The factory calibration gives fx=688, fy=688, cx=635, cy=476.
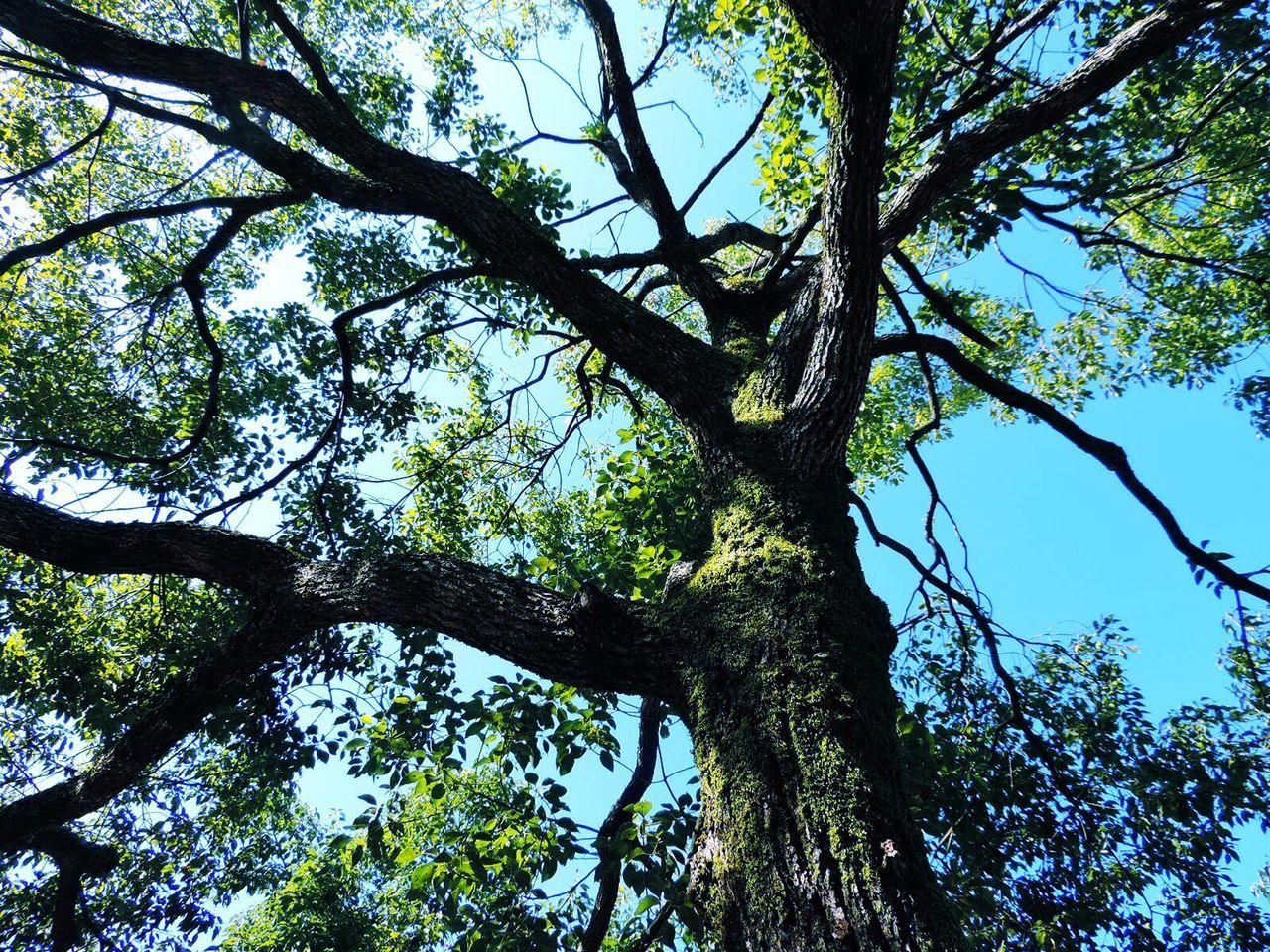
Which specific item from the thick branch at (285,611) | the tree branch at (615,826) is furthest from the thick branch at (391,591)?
the tree branch at (615,826)

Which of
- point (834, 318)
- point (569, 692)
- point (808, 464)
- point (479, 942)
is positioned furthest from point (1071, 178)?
point (479, 942)

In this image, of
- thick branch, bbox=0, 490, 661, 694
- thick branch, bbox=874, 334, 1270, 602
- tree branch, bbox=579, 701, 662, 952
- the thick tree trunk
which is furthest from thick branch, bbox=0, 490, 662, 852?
thick branch, bbox=874, 334, 1270, 602

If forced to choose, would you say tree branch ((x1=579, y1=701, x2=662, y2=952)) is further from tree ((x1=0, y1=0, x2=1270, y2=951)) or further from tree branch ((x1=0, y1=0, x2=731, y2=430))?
tree branch ((x1=0, y1=0, x2=731, y2=430))

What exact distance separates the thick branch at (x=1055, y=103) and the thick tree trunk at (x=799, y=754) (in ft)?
6.44

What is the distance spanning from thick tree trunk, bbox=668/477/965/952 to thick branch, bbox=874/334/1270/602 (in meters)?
1.55

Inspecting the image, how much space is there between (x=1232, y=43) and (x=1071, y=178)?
1190 millimetres

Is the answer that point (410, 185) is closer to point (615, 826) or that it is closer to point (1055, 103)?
point (1055, 103)

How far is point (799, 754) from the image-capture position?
2148 mm

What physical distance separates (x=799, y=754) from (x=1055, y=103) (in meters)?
3.44

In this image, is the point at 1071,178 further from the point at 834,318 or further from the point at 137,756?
the point at 137,756

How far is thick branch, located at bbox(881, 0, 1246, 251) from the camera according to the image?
10.7 feet

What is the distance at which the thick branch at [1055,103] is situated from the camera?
3.25 m

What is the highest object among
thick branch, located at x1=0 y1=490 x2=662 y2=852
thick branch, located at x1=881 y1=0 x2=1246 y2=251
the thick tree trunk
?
thick branch, located at x1=881 y1=0 x2=1246 y2=251

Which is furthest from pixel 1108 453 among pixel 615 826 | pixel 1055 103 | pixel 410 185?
pixel 410 185
